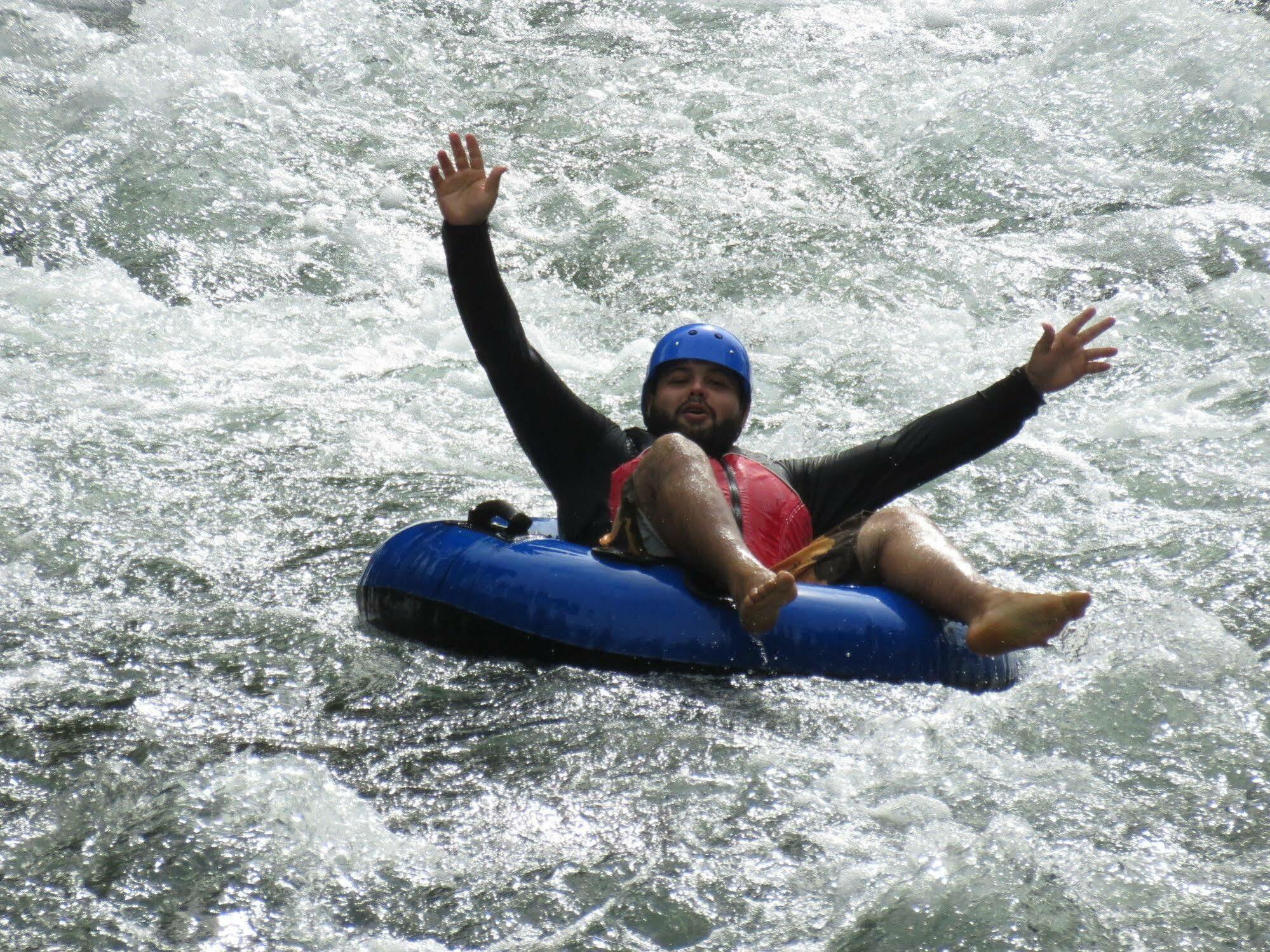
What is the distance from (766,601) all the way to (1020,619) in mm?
633

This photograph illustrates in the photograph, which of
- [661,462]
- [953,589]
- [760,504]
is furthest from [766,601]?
[760,504]

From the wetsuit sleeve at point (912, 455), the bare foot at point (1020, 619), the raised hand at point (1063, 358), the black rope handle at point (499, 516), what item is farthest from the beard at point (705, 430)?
the bare foot at point (1020, 619)

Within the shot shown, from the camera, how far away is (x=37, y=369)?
264 inches

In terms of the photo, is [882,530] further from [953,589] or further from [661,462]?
[661,462]

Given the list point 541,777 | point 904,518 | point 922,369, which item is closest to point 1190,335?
point 922,369

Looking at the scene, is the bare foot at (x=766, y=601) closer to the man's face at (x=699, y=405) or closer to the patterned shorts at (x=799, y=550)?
the patterned shorts at (x=799, y=550)

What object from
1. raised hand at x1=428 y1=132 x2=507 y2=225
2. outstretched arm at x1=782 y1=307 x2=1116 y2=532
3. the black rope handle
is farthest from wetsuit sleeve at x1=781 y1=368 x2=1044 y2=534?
raised hand at x1=428 y1=132 x2=507 y2=225

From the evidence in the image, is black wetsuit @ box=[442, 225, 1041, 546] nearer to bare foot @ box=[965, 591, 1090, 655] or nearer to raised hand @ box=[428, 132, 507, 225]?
raised hand @ box=[428, 132, 507, 225]

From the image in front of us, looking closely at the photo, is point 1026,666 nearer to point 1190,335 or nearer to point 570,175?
point 1190,335

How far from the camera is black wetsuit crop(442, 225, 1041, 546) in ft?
14.8

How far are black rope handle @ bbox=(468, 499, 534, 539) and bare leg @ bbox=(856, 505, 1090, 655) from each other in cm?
100

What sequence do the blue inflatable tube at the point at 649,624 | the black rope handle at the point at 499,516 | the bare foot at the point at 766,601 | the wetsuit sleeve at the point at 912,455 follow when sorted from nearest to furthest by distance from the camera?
the bare foot at the point at 766,601
the blue inflatable tube at the point at 649,624
the black rope handle at the point at 499,516
the wetsuit sleeve at the point at 912,455

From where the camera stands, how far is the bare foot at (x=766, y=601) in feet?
11.2

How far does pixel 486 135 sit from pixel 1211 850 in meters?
7.99
